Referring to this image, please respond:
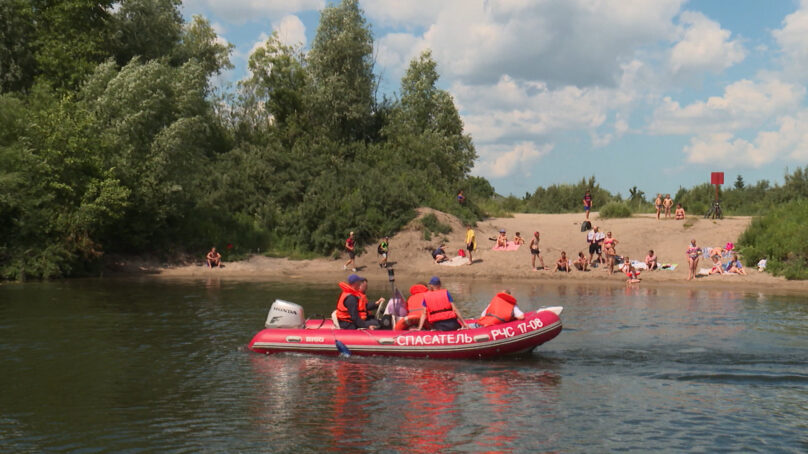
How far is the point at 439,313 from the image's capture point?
15.1 metres

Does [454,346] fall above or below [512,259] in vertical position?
below

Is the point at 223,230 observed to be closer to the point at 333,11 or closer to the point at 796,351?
the point at 333,11

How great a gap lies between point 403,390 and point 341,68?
36.7 m

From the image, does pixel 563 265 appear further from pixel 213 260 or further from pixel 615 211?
pixel 213 260

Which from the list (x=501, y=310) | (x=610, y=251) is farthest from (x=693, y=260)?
(x=501, y=310)

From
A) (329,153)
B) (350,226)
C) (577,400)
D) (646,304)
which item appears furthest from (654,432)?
(329,153)

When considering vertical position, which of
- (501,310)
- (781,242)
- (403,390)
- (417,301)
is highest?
(781,242)

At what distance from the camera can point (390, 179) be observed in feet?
131

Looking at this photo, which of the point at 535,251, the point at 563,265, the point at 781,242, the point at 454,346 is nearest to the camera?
the point at 454,346

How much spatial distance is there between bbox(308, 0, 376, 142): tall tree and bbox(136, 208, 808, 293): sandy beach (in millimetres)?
11276

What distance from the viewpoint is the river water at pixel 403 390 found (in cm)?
981

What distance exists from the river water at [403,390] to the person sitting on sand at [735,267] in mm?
8867

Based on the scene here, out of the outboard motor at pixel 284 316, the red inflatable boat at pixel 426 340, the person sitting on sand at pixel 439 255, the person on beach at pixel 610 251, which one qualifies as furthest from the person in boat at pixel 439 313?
the person sitting on sand at pixel 439 255

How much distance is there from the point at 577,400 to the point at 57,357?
9.80m
